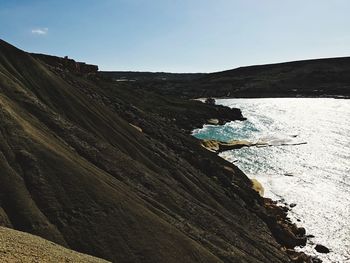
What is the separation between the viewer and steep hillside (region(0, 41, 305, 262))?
93.8 ft

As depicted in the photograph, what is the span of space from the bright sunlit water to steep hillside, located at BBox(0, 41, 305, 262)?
4.85m

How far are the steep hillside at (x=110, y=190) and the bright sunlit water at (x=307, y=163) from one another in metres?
4.85

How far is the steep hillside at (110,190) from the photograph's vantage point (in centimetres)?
2859

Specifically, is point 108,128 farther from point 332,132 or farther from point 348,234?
point 332,132

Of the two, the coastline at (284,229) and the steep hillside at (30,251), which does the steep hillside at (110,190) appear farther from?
the steep hillside at (30,251)

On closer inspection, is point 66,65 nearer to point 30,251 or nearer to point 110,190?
point 110,190

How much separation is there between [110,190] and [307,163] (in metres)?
61.9

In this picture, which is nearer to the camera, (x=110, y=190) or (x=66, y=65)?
(x=110, y=190)

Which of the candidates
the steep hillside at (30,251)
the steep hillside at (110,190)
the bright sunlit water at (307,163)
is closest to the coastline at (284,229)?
the steep hillside at (110,190)

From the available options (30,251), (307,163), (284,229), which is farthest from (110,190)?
(307,163)

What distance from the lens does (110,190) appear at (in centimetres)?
3297

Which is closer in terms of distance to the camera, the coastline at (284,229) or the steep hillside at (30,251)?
the steep hillside at (30,251)

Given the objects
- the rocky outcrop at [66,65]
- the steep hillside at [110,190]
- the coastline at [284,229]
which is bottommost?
the coastline at [284,229]

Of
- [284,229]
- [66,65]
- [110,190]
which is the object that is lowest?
[284,229]
